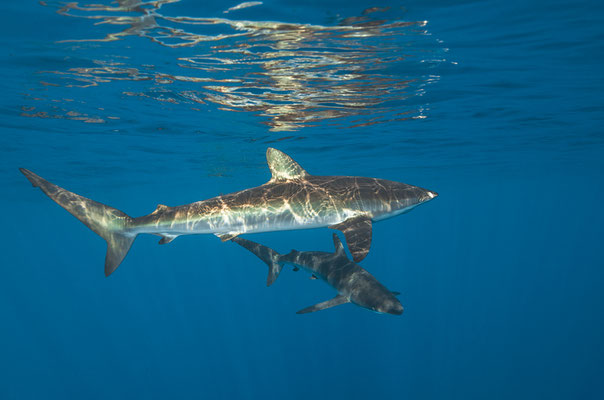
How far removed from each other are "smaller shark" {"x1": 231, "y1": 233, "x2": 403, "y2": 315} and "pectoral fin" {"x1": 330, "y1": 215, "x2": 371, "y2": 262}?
3.99ft

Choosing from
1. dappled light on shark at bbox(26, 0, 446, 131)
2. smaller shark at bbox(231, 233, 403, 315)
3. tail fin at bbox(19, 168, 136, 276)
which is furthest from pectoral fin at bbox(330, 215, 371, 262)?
dappled light on shark at bbox(26, 0, 446, 131)

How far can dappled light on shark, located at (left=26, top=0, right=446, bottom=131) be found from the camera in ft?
24.6

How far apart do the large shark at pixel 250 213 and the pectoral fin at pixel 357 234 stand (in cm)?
2

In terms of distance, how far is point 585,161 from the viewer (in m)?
32.3

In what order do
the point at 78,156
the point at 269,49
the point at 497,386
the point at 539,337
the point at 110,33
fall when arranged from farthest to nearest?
the point at 539,337
the point at 497,386
the point at 78,156
the point at 269,49
the point at 110,33

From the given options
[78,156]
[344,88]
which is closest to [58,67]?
[344,88]

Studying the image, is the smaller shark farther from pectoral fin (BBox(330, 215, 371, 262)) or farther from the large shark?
pectoral fin (BBox(330, 215, 371, 262))

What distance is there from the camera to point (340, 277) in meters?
6.96

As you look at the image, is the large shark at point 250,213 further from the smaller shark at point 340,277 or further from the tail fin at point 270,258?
the tail fin at point 270,258

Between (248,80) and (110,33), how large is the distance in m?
4.48

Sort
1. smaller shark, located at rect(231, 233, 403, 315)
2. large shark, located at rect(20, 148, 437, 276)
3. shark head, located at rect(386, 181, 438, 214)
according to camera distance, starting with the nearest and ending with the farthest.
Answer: smaller shark, located at rect(231, 233, 403, 315), large shark, located at rect(20, 148, 437, 276), shark head, located at rect(386, 181, 438, 214)

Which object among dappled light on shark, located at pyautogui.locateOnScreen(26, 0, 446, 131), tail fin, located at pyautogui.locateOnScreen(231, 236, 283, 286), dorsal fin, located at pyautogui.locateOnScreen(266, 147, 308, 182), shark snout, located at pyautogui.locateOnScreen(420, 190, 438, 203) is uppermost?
dappled light on shark, located at pyautogui.locateOnScreen(26, 0, 446, 131)

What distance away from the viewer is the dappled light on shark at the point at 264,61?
295 inches

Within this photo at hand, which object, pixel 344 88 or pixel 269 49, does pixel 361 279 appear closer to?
pixel 269 49
